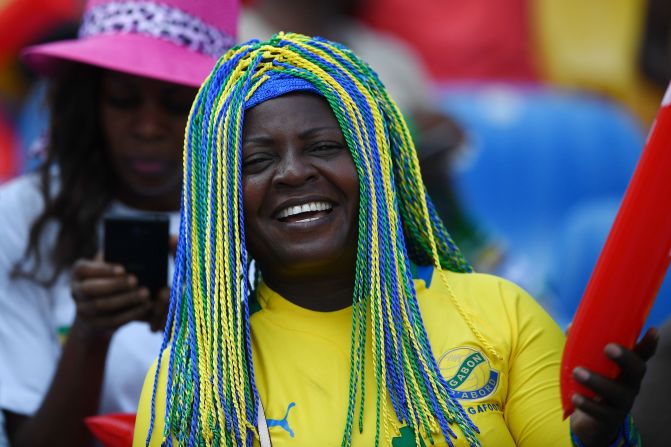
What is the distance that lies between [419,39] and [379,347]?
3.77 m

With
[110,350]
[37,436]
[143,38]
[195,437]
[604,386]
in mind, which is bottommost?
[37,436]

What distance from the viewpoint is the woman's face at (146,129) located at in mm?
2889

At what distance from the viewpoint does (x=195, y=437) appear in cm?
204

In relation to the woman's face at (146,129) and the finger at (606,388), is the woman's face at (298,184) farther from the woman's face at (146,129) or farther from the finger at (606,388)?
the woman's face at (146,129)

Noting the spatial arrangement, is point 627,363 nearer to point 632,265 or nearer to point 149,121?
point 632,265

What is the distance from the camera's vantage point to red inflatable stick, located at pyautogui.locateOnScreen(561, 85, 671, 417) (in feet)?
5.89

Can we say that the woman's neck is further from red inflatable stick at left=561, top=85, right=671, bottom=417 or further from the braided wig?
red inflatable stick at left=561, top=85, right=671, bottom=417

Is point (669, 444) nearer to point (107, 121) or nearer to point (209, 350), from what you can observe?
point (209, 350)

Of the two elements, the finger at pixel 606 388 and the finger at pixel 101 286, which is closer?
the finger at pixel 606 388

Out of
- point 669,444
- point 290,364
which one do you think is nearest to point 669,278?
point 669,444

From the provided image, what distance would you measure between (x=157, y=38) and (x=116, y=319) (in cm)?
81

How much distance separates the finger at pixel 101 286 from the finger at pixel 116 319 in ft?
0.18

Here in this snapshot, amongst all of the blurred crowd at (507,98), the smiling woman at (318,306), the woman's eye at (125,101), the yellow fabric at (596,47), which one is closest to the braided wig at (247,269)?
the smiling woman at (318,306)

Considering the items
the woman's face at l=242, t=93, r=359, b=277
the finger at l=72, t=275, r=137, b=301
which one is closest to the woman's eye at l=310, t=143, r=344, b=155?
the woman's face at l=242, t=93, r=359, b=277
